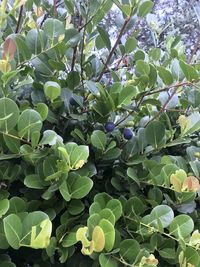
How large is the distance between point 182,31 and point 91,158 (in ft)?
9.66

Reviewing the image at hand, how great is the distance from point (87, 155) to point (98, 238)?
0.14 meters

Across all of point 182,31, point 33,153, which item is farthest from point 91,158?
point 182,31

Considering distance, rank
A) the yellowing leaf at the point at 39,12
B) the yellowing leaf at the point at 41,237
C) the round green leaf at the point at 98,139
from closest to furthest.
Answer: the yellowing leaf at the point at 41,237 → the round green leaf at the point at 98,139 → the yellowing leaf at the point at 39,12

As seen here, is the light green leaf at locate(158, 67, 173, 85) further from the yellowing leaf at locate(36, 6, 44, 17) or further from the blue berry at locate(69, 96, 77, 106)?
the yellowing leaf at locate(36, 6, 44, 17)

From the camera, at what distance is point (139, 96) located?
828 millimetres

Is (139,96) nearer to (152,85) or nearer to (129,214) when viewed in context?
(152,85)

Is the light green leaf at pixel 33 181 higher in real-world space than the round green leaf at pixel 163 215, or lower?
higher

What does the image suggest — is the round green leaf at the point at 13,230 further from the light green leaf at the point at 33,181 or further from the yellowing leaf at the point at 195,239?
the yellowing leaf at the point at 195,239

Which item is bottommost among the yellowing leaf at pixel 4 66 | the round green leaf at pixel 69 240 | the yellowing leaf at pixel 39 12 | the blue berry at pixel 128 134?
the round green leaf at pixel 69 240

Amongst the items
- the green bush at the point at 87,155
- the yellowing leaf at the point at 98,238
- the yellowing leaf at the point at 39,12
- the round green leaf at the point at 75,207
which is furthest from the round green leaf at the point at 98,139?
the yellowing leaf at the point at 39,12

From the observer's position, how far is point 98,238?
573 millimetres

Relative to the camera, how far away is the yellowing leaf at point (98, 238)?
57 centimetres

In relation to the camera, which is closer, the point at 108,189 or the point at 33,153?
the point at 33,153

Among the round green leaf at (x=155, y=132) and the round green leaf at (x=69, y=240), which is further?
the round green leaf at (x=155, y=132)
